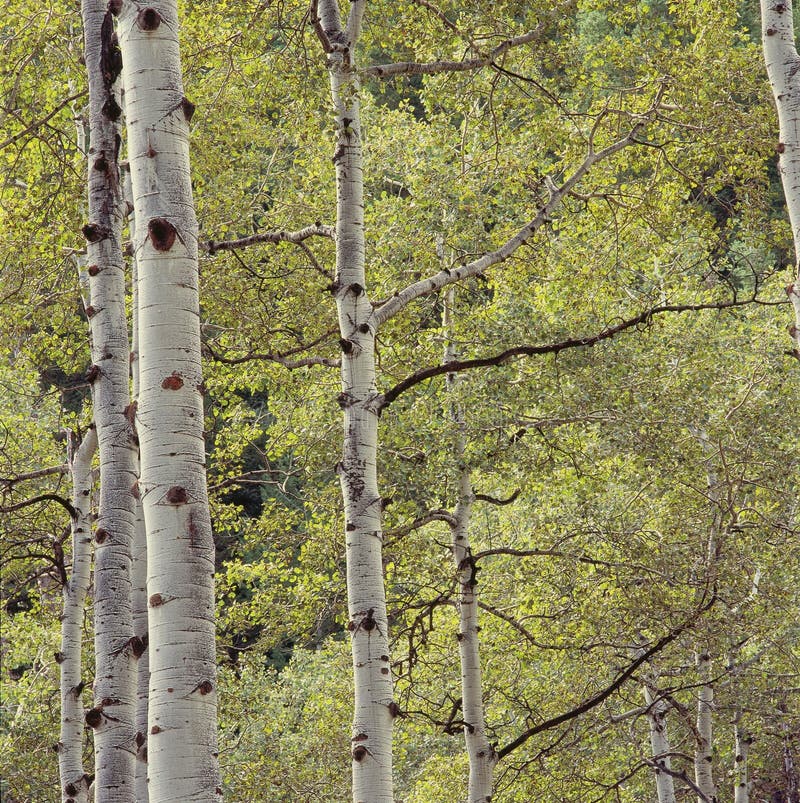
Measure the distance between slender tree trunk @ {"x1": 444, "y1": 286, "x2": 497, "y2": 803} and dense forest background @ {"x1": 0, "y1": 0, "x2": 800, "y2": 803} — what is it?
0.46 feet

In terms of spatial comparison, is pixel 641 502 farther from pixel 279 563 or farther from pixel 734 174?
pixel 734 174

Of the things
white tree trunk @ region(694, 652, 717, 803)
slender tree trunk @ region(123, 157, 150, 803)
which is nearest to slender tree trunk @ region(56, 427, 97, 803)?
slender tree trunk @ region(123, 157, 150, 803)

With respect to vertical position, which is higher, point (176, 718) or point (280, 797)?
point (176, 718)

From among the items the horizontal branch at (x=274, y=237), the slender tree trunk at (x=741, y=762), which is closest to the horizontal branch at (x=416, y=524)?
the horizontal branch at (x=274, y=237)

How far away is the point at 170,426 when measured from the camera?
3.78 meters

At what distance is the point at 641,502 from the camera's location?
48.4 ft

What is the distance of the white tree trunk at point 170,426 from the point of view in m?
3.56

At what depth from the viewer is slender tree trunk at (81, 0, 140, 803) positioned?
239 inches

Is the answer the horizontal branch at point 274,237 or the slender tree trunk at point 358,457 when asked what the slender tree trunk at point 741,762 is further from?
the horizontal branch at point 274,237

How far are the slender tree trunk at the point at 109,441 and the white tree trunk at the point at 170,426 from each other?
205cm

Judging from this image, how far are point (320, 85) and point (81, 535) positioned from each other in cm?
476

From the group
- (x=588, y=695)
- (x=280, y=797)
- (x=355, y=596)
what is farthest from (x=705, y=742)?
(x=355, y=596)

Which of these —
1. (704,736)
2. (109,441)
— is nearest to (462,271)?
(109,441)

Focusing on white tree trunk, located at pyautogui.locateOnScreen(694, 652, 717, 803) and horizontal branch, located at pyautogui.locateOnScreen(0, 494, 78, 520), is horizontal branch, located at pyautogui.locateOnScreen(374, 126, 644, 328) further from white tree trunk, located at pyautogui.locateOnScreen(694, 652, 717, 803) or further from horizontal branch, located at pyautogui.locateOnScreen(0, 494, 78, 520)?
white tree trunk, located at pyautogui.locateOnScreen(694, 652, 717, 803)
